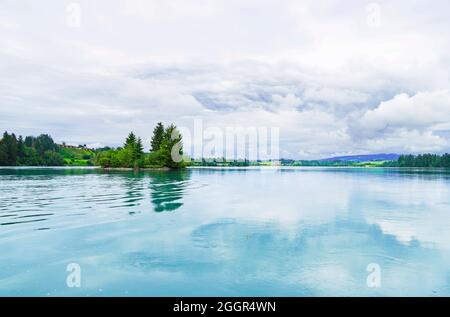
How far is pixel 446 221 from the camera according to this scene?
30.6 m

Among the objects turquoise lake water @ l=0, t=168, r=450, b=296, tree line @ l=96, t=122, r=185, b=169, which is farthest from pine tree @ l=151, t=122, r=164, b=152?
turquoise lake water @ l=0, t=168, r=450, b=296

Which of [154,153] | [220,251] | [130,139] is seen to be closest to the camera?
[220,251]

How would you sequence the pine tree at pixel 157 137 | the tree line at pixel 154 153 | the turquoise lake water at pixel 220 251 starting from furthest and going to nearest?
the pine tree at pixel 157 137, the tree line at pixel 154 153, the turquoise lake water at pixel 220 251

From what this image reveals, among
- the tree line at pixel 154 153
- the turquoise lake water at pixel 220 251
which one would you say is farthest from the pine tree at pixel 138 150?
the turquoise lake water at pixel 220 251

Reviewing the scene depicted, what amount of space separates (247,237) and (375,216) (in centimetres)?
1566

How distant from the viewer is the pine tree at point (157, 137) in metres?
176

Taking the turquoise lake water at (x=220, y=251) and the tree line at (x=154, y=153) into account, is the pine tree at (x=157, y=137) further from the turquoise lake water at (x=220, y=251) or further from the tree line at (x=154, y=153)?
the turquoise lake water at (x=220, y=251)

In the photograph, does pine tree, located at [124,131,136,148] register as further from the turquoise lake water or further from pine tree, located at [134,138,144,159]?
the turquoise lake water

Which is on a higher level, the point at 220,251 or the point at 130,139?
the point at 130,139

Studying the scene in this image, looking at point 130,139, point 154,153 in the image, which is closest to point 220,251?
point 154,153

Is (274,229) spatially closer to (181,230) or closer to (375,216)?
(181,230)

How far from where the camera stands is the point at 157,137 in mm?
177875

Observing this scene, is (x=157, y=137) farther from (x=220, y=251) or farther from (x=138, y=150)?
(x=220, y=251)
